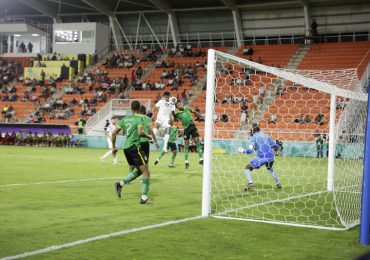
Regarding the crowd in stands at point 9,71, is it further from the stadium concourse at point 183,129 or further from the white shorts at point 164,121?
the white shorts at point 164,121

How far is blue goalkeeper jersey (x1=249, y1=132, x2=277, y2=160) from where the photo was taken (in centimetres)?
1180

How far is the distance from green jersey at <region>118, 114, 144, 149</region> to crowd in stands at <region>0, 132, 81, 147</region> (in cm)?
2549

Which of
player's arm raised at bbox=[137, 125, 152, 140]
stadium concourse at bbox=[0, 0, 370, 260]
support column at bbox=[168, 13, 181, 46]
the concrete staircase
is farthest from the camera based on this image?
support column at bbox=[168, 13, 181, 46]

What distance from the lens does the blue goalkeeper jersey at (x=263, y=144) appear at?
1180 cm

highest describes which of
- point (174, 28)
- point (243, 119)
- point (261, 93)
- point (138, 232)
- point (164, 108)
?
point (174, 28)

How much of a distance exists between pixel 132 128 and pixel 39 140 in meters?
26.8

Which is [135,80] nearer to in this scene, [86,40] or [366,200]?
[86,40]

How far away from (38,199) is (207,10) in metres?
35.0

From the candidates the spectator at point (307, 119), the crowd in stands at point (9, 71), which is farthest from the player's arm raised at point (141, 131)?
the crowd in stands at point (9, 71)

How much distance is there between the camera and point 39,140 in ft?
115

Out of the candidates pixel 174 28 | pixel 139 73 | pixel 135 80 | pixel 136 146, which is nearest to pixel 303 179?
pixel 136 146

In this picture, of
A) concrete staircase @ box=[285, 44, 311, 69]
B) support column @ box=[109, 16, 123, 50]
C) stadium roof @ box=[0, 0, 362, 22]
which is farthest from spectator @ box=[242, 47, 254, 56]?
support column @ box=[109, 16, 123, 50]

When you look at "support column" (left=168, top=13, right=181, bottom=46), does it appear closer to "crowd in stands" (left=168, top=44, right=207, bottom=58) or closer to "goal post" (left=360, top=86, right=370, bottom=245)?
"crowd in stands" (left=168, top=44, right=207, bottom=58)

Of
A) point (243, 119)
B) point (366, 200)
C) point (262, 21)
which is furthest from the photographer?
point (262, 21)
